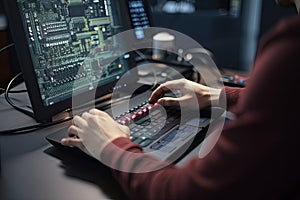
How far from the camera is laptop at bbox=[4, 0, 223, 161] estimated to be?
2.56 feet

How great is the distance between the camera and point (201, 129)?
821 mm

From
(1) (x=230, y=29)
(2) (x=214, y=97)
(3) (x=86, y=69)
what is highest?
(3) (x=86, y=69)

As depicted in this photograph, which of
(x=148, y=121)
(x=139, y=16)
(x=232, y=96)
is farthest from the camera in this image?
(x=139, y=16)

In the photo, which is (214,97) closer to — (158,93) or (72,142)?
(158,93)

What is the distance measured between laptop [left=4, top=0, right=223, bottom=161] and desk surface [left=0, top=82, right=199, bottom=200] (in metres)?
0.05

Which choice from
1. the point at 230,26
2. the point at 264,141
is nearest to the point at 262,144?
the point at 264,141

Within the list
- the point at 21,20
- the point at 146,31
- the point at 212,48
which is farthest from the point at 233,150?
the point at 212,48

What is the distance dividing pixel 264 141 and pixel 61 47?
622mm

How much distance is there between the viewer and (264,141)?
1.47 feet

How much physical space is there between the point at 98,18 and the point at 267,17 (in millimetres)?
2466

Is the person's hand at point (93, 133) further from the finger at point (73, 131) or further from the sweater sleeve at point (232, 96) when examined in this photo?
the sweater sleeve at point (232, 96)

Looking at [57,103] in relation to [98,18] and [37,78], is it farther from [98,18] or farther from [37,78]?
[98,18]

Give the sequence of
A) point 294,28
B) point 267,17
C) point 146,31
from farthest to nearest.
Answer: point 267,17, point 146,31, point 294,28

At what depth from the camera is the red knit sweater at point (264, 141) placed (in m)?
0.44
